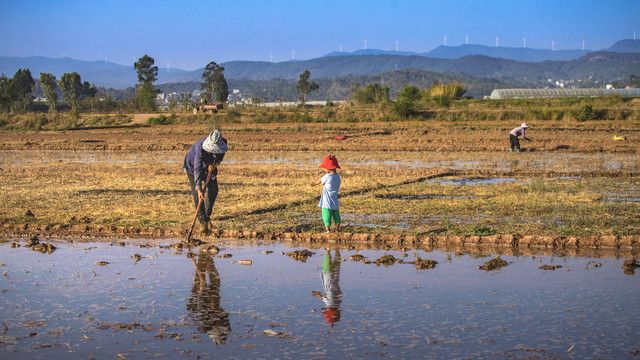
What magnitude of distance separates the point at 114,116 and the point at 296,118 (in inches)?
603

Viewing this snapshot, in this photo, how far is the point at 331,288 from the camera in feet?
25.5

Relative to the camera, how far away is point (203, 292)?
7.66m

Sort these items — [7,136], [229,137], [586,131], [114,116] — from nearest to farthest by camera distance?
[586,131], [229,137], [7,136], [114,116]

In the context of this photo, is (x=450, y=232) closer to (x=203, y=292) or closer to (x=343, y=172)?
(x=203, y=292)

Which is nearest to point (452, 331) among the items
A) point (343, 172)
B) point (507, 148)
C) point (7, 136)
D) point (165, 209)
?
point (165, 209)

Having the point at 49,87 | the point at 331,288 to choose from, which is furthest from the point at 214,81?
the point at 331,288

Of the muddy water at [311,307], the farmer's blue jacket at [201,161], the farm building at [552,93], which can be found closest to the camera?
the muddy water at [311,307]

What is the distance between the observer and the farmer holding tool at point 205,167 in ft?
35.2

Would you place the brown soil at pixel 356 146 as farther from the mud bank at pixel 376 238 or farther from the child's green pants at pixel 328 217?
the child's green pants at pixel 328 217

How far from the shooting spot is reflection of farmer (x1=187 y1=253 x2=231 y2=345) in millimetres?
6305

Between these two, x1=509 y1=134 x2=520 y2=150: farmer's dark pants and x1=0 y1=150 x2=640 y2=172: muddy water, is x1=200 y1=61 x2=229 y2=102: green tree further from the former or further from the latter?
x1=509 y1=134 x2=520 y2=150: farmer's dark pants

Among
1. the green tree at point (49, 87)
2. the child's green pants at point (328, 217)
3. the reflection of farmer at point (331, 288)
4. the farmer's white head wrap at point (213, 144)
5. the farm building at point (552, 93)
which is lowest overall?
the reflection of farmer at point (331, 288)

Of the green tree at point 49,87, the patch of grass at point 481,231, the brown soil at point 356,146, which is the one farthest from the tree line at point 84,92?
the patch of grass at point 481,231

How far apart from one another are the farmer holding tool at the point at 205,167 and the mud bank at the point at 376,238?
0.45 metres
